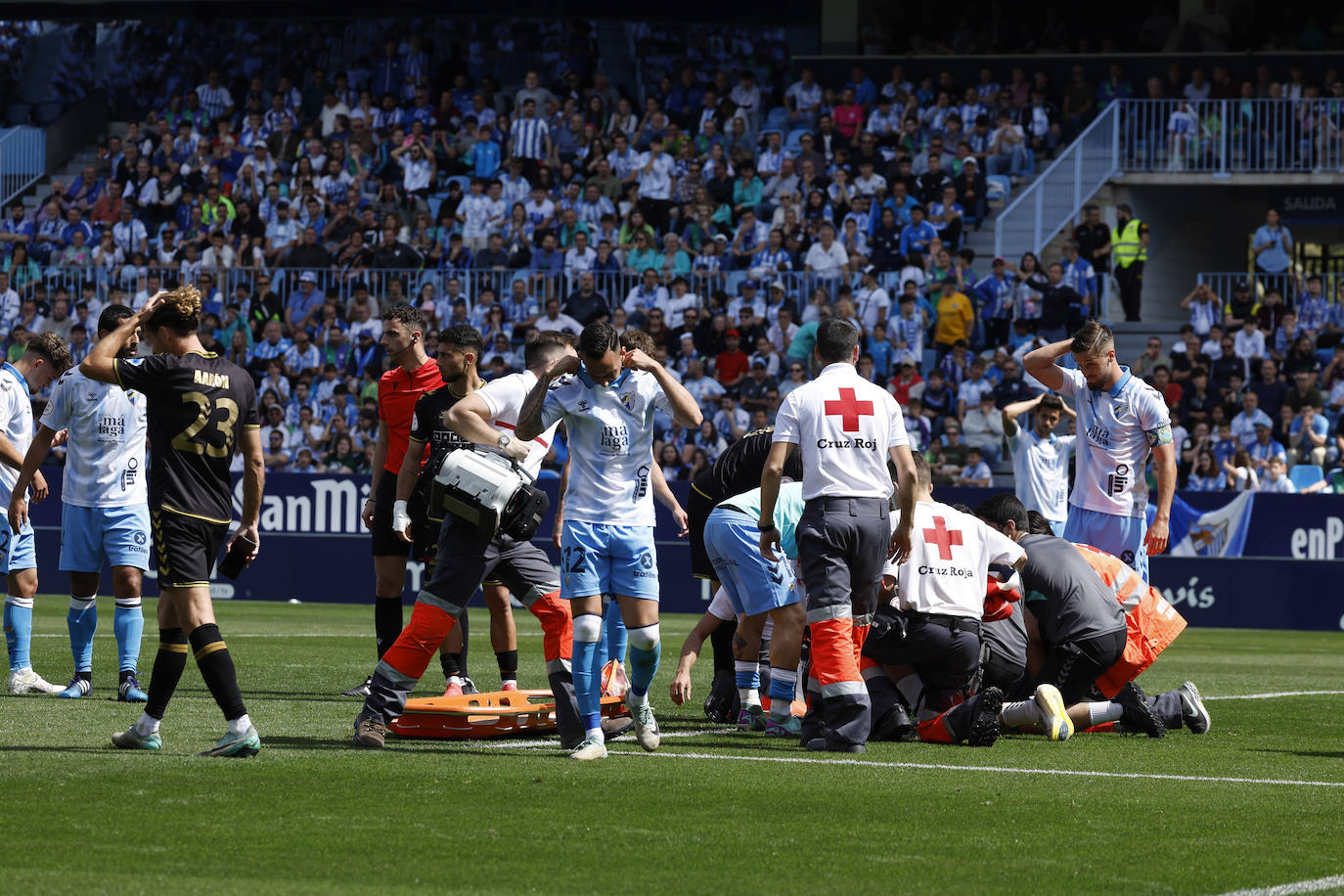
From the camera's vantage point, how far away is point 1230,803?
25.8 ft

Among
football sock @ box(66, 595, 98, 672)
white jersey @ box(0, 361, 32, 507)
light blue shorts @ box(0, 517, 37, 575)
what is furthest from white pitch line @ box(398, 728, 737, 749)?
white jersey @ box(0, 361, 32, 507)

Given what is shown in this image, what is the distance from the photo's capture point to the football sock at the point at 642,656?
354 inches

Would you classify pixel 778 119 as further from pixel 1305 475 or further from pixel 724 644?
pixel 724 644

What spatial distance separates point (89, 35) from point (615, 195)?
16.0m

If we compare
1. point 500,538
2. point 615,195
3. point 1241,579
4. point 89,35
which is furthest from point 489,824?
point 89,35

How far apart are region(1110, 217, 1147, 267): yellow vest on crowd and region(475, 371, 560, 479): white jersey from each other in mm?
19484

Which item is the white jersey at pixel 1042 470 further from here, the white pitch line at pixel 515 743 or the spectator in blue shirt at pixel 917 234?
the spectator in blue shirt at pixel 917 234

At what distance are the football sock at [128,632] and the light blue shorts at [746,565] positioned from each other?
3.71 m

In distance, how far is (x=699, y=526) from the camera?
11500 mm

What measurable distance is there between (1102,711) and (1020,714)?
56 centimetres

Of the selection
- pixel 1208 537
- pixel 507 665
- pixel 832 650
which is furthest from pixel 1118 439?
pixel 1208 537

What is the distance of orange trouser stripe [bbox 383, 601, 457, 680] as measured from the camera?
358 inches

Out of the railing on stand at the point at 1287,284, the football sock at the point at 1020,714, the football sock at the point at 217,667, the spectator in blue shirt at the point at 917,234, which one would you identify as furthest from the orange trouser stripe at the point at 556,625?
the railing on stand at the point at 1287,284

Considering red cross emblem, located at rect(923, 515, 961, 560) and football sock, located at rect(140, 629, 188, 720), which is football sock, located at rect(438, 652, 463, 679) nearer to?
football sock, located at rect(140, 629, 188, 720)
